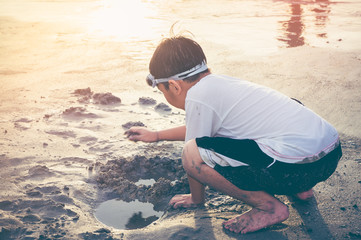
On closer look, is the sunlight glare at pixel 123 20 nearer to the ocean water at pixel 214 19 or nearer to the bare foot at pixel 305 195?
the ocean water at pixel 214 19

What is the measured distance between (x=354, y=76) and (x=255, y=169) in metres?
3.42

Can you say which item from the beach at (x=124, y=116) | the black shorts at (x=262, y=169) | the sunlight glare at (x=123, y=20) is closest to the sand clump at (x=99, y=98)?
the beach at (x=124, y=116)

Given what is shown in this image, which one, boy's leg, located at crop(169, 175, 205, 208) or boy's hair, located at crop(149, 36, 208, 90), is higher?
boy's hair, located at crop(149, 36, 208, 90)

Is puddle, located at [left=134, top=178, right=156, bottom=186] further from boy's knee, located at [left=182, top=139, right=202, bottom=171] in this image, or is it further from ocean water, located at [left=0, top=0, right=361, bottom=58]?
ocean water, located at [left=0, top=0, right=361, bottom=58]

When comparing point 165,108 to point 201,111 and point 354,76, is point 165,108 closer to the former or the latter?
point 201,111

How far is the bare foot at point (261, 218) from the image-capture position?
6.17ft

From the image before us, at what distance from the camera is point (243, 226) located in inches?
75.3

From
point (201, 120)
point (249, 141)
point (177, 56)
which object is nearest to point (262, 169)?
point (249, 141)

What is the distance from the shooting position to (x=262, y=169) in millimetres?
1791

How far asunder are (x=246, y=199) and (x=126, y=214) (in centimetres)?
89

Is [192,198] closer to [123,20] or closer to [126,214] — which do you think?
[126,214]

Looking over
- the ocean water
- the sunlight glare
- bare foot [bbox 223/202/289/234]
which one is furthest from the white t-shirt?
the sunlight glare

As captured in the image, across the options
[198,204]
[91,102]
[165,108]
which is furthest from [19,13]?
[198,204]

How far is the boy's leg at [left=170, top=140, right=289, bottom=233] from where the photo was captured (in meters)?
1.89
